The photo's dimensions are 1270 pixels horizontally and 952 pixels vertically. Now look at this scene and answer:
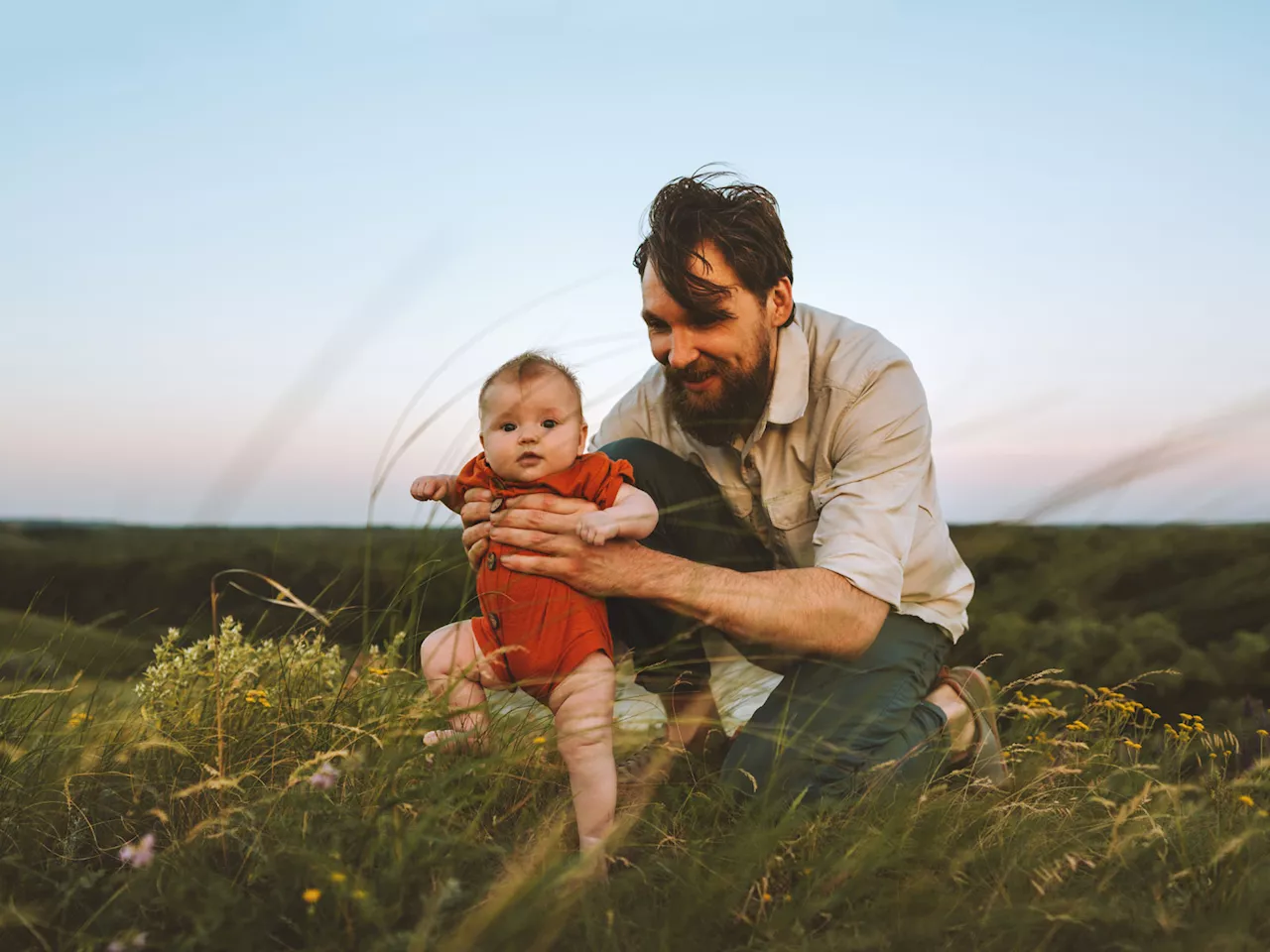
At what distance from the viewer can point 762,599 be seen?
3.01 metres

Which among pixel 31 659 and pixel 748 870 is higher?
pixel 31 659

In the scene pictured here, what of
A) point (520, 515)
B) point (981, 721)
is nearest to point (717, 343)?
point (520, 515)

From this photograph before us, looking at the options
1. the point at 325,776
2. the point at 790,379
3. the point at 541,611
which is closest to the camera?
the point at 325,776

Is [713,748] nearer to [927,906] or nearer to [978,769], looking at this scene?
[978,769]

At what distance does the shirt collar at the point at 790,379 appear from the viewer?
3.56 meters

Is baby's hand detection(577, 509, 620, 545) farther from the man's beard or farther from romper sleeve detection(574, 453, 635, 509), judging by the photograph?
the man's beard

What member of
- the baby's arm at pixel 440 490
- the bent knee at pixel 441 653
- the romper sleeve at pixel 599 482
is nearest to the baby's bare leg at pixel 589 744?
the bent knee at pixel 441 653

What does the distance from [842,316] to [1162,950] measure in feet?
8.19

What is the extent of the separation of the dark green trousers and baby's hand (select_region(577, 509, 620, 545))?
25cm

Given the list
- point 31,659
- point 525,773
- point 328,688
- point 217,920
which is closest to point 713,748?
point 525,773

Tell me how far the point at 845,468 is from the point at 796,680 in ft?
2.51

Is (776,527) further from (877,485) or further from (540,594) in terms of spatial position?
(540,594)

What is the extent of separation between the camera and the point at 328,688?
350 cm

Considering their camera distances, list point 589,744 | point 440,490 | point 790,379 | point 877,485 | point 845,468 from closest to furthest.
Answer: point 589,744, point 440,490, point 877,485, point 845,468, point 790,379
